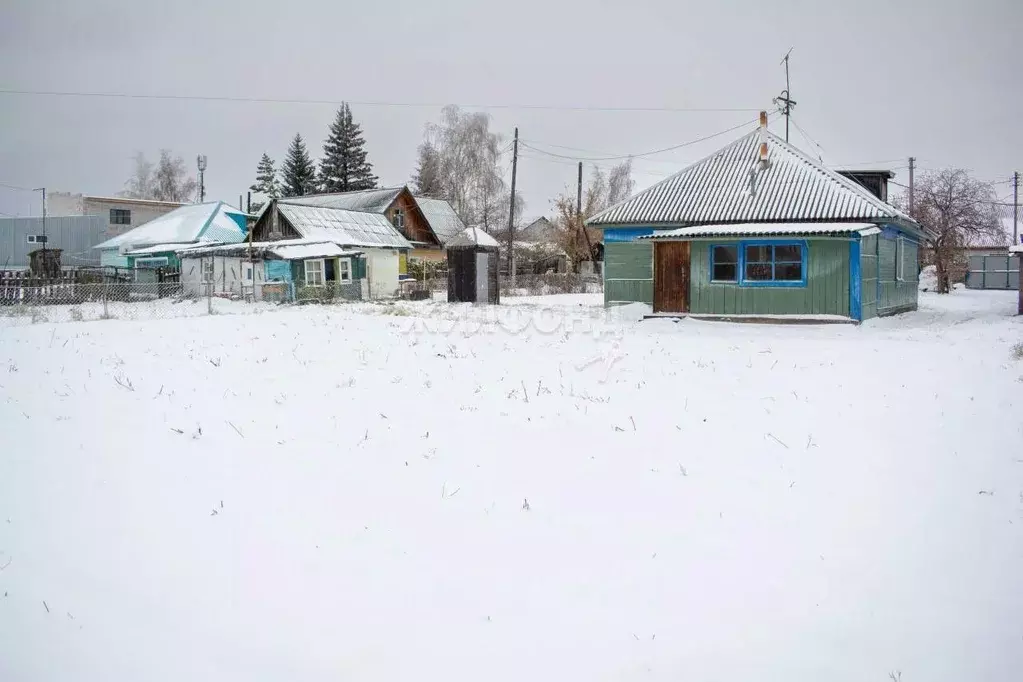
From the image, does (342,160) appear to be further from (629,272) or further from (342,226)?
(629,272)

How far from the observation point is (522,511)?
5.86m

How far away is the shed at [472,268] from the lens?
88.2ft

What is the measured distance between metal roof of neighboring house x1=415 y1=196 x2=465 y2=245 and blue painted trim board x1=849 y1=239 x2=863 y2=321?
3134 cm

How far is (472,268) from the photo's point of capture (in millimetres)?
27031

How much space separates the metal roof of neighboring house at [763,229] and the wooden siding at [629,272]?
4.11ft

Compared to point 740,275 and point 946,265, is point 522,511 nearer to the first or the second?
point 740,275

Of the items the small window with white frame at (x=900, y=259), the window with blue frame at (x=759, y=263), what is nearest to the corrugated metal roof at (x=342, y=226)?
the window with blue frame at (x=759, y=263)

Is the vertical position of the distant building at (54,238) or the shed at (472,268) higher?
the distant building at (54,238)

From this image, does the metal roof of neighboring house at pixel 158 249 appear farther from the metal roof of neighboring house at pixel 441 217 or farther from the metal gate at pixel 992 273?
the metal gate at pixel 992 273

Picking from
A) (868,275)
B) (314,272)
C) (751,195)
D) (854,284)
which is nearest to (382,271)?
(314,272)

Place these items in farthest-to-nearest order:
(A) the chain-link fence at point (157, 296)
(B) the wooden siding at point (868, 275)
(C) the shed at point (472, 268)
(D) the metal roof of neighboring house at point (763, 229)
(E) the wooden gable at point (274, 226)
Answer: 1. (E) the wooden gable at point (274, 226)
2. (C) the shed at point (472, 268)
3. (A) the chain-link fence at point (157, 296)
4. (B) the wooden siding at point (868, 275)
5. (D) the metal roof of neighboring house at point (763, 229)

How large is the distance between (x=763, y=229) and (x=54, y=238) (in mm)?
47085

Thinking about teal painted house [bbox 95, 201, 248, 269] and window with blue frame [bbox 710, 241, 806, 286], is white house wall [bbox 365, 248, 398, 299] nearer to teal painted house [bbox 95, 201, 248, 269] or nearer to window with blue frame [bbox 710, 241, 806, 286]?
teal painted house [bbox 95, 201, 248, 269]

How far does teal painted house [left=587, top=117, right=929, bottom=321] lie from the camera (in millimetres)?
18750
